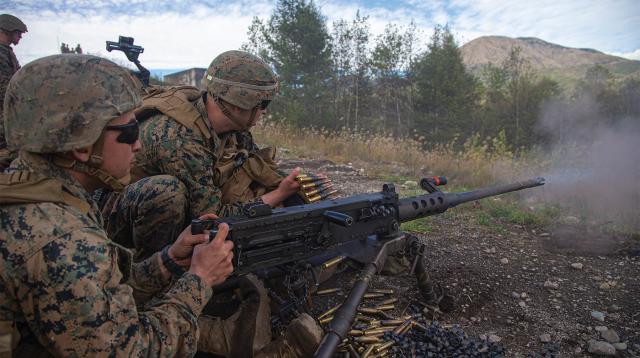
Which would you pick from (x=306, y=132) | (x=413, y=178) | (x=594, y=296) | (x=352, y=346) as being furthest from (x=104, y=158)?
(x=306, y=132)

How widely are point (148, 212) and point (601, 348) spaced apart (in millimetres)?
4043

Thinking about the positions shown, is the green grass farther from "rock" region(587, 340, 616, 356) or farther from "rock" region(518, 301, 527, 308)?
"rock" region(587, 340, 616, 356)

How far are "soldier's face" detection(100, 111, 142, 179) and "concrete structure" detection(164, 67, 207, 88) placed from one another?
23.6 meters

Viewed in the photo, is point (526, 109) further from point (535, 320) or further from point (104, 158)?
point (104, 158)

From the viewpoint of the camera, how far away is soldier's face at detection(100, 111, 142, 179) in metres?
2.07

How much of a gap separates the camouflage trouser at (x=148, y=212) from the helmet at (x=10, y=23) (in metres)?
5.04

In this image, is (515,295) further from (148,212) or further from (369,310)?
(148,212)

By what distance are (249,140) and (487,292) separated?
315 centimetres

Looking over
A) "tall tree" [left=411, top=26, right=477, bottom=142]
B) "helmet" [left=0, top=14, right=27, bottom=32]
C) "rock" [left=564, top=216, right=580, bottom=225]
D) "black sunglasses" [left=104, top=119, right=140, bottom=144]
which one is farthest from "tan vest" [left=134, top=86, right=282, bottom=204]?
"tall tree" [left=411, top=26, right=477, bottom=142]

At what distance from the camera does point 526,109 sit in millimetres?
33031

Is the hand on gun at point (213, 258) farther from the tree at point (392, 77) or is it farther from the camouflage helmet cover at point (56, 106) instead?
the tree at point (392, 77)

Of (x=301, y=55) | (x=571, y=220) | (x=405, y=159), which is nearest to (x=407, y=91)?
(x=301, y=55)

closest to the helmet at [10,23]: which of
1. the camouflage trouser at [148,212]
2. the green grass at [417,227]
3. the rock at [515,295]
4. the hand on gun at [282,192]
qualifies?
the camouflage trouser at [148,212]

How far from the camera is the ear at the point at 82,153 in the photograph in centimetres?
199
